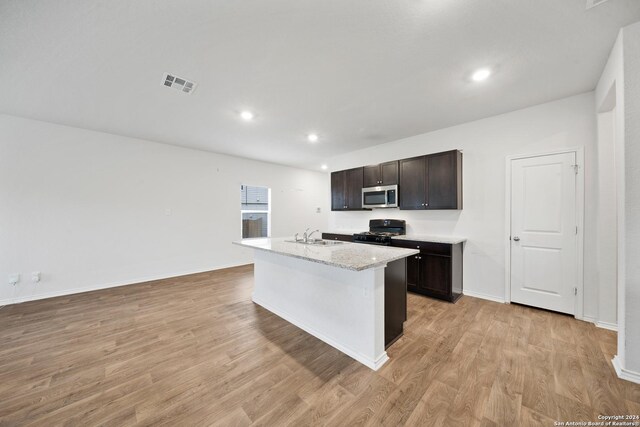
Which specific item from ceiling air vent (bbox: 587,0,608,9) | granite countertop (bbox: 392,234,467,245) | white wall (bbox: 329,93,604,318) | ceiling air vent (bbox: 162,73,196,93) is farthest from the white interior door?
ceiling air vent (bbox: 162,73,196,93)

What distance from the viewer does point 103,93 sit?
2.73 meters

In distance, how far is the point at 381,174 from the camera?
441 centimetres

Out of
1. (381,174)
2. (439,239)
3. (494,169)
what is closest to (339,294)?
(439,239)

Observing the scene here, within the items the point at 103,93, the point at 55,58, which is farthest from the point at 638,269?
the point at 103,93

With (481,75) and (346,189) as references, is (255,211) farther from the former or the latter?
(481,75)

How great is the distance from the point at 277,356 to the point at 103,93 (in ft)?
11.7

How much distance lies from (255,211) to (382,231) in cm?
349

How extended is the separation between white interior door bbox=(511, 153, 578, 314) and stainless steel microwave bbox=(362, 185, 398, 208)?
5.47 feet

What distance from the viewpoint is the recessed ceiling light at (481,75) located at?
90.4 inches

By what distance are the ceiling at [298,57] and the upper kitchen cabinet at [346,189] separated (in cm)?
Answer: 151

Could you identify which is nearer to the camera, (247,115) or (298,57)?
(298,57)

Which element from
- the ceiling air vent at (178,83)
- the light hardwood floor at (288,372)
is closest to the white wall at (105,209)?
the light hardwood floor at (288,372)

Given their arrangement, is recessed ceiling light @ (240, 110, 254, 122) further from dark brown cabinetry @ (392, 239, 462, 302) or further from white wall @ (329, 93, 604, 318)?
dark brown cabinetry @ (392, 239, 462, 302)

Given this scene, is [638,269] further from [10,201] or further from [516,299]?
[10,201]
